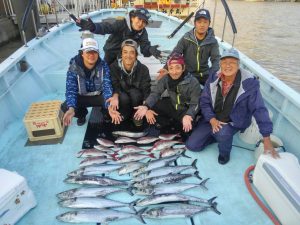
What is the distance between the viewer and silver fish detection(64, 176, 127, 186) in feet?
10.6

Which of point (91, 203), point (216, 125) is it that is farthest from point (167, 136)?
point (91, 203)

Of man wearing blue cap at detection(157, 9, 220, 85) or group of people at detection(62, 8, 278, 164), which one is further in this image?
man wearing blue cap at detection(157, 9, 220, 85)

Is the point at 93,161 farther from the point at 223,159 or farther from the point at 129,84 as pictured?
the point at 223,159

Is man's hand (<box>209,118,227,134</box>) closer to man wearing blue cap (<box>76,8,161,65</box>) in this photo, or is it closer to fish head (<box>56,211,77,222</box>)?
fish head (<box>56,211,77,222</box>)

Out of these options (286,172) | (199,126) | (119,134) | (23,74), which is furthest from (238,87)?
(23,74)

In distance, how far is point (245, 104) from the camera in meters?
3.42

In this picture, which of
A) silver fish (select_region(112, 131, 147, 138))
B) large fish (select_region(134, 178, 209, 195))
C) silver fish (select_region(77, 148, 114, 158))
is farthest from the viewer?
silver fish (select_region(112, 131, 147, 138))

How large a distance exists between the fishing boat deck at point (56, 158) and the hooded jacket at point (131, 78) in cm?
68

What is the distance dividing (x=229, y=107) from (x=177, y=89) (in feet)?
3.05

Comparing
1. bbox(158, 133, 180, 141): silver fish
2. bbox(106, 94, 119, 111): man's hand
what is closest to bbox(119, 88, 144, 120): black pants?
bbox(106, 94, 119, 111): man's hand

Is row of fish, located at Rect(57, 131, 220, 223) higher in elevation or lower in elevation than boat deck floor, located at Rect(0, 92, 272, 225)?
higher

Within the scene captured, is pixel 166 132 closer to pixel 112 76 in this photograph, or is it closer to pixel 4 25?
pixel 112 76

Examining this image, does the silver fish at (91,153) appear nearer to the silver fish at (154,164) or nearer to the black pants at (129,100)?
the silver fish at (154,164)

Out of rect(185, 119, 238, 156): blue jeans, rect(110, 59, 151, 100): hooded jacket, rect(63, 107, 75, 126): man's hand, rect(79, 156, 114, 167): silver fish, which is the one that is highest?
rect(110, 59, 151, 100): hooded jacket
